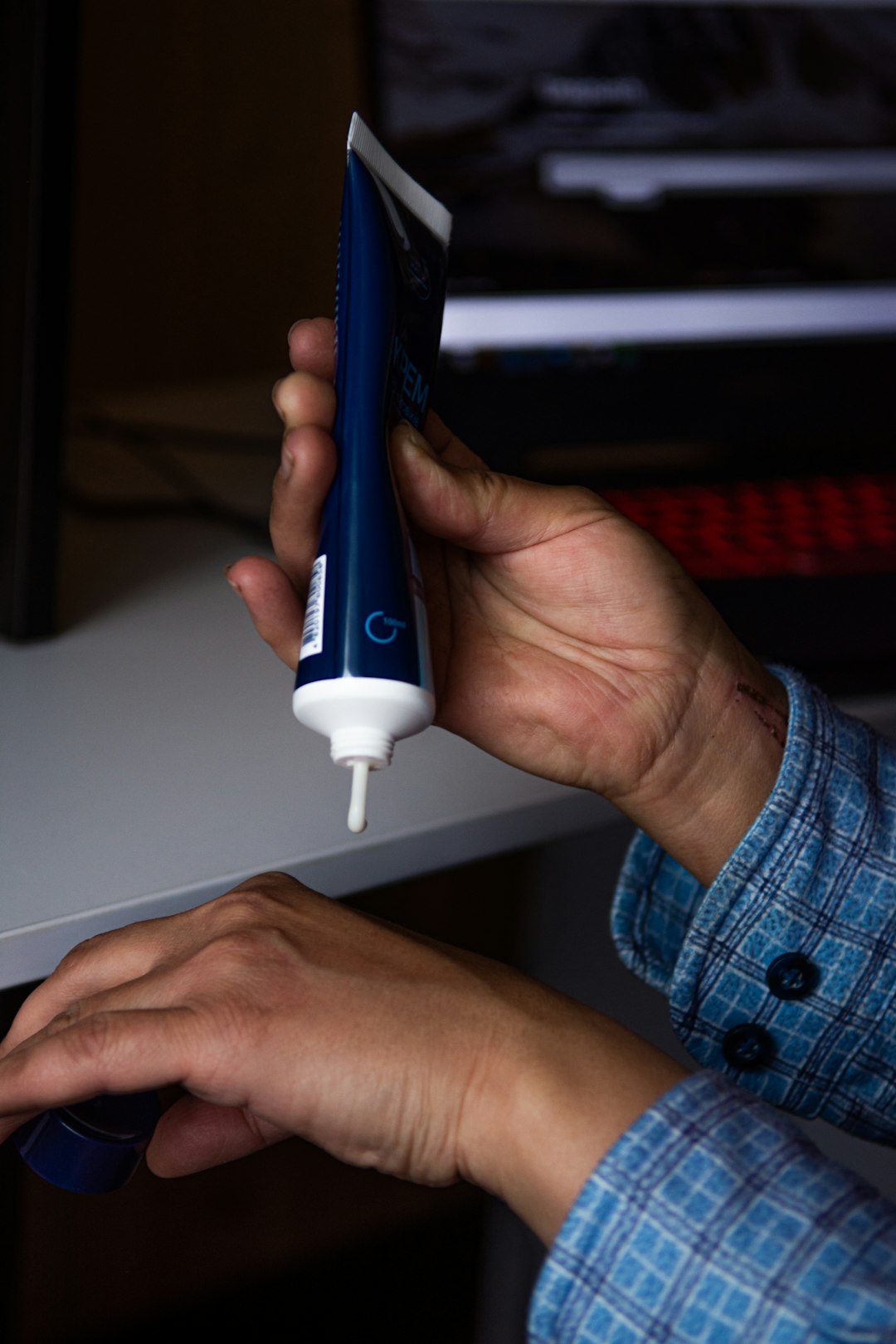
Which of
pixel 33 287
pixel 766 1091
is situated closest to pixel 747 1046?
pixel 766 1091

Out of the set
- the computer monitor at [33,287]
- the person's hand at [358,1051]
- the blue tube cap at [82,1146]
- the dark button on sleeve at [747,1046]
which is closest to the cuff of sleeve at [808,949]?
the dark button on sleeve at [747,1046]

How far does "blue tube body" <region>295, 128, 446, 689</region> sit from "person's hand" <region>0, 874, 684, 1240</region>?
0.09m

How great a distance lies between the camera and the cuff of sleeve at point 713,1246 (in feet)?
1.01

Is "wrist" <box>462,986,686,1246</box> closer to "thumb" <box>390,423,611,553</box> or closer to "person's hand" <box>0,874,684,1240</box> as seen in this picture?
"person's hand" <box>0,874,684,1240</box>

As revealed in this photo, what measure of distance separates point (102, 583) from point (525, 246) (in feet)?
1.05

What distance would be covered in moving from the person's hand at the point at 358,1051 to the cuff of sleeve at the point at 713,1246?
0.01 meters

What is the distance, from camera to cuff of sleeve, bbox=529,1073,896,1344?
12.1 inches

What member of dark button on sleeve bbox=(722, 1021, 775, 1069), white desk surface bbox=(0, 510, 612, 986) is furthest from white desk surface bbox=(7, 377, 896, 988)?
dark button on sleeve bbox=(722, 1021, 775, 1069)

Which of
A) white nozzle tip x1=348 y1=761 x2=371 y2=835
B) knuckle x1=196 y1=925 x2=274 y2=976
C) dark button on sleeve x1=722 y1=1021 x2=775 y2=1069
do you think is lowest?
dark button on sleeve x1=722 y1=1021 x2=775 y2=1069

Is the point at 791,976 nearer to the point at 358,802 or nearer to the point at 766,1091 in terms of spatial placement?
the point at 766,1091

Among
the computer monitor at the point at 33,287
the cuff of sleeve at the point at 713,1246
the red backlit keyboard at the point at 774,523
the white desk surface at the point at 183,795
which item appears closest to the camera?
the cuff of sleeve at the point at 713,1246

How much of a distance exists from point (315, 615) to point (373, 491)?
1.9 inches

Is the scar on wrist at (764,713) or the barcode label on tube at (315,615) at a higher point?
the barcode label on tube at (315,615)

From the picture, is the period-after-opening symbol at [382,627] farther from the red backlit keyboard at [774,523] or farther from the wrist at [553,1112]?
the red backlit keyboard at [774,523]
